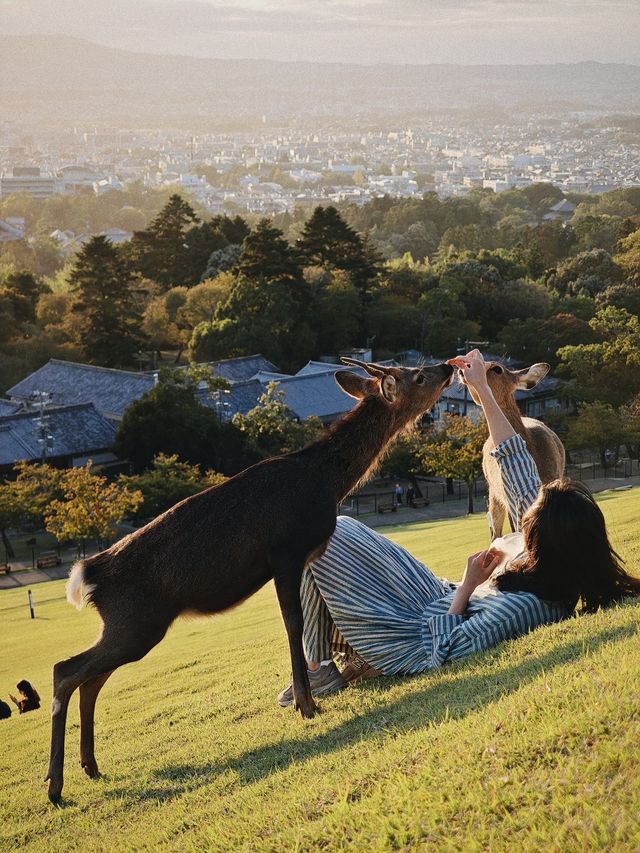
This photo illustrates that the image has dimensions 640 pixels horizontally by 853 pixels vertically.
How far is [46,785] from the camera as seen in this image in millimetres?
5535

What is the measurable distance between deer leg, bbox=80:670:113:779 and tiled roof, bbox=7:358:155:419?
3344 cm

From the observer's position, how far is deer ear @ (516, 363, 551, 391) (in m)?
7.12

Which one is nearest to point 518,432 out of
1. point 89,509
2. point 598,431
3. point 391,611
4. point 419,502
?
point 391,611

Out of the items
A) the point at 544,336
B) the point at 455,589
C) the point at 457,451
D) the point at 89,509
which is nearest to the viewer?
the point at 455,589

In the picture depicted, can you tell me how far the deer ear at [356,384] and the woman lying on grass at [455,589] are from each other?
701mm

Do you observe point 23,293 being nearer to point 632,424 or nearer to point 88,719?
point 632,424

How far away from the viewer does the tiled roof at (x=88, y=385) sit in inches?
1554

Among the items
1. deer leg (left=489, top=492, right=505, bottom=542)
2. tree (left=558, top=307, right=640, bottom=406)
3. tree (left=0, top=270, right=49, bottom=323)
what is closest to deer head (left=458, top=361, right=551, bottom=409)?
deer leg (left=489, top=492, right=505, bottom=542)

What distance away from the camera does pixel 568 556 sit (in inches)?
196

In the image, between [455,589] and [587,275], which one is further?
[587,275]

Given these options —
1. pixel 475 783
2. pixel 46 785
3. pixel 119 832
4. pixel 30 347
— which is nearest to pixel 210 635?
pixel 46 785

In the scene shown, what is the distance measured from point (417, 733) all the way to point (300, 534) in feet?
4.54

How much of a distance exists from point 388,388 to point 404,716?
72.4 inches

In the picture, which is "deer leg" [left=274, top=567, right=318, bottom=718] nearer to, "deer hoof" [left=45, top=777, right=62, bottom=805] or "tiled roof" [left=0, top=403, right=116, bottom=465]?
"deer hoof" [left=45, top=777, right=62, bottom=805]
